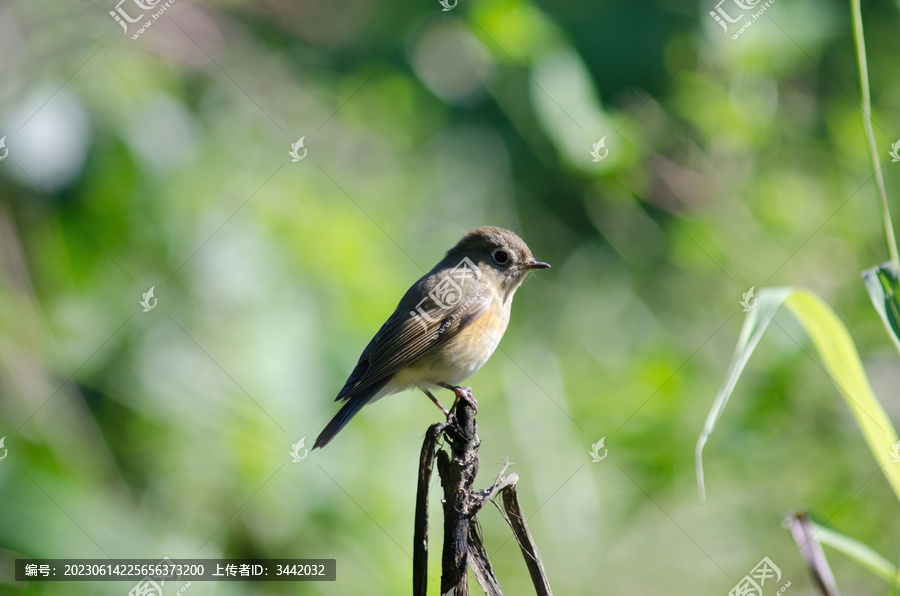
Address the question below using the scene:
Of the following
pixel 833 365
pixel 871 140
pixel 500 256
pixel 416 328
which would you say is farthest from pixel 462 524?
pixel 500 256

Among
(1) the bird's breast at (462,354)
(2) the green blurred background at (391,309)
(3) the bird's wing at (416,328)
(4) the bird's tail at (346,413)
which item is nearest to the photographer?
(4) the bird's tail at (346,413)

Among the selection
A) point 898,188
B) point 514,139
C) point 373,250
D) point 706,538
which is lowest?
point 706,538

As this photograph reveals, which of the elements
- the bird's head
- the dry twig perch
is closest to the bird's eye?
the bird's head

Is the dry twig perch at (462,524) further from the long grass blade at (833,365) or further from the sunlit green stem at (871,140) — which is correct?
the sunlit green stem at (871,140)

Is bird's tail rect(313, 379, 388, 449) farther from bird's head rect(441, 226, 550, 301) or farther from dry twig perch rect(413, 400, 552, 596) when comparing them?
dry twig perch rect(413, 400, 552, 596)

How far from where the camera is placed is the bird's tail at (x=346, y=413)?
3.42 metres

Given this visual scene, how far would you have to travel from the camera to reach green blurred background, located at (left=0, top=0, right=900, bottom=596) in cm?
444

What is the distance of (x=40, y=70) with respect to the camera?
15.4 feet

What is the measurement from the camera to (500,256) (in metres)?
4.21

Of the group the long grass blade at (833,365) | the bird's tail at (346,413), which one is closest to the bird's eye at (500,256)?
the bird's tail at (346,413)

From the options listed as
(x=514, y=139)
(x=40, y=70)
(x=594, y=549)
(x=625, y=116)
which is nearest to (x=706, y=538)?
(x=594, y=549)

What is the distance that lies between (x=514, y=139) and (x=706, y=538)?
3.75 meters

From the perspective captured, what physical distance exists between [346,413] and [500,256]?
1269 mm

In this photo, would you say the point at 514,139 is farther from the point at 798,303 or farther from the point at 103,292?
the point at 798,303
